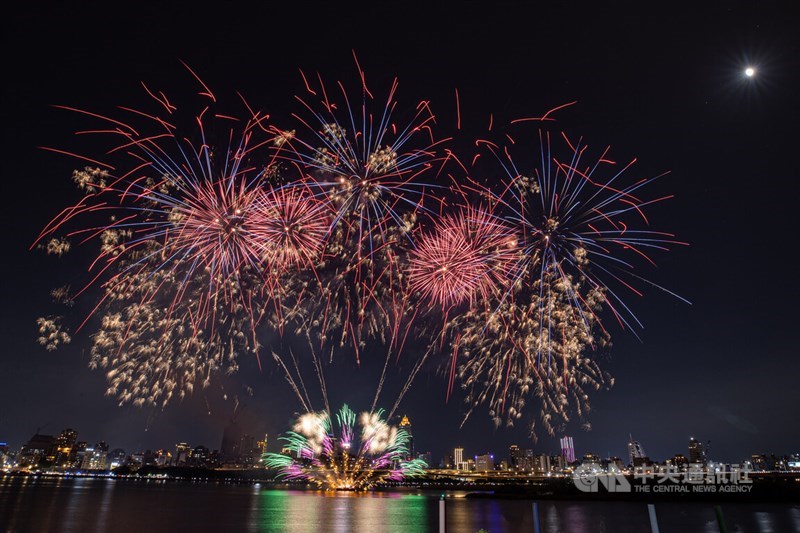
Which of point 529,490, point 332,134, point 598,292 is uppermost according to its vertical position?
point 332,134

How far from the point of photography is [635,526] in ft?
150

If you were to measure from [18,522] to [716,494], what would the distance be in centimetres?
10239

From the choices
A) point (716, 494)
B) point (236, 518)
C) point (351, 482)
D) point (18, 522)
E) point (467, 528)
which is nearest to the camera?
point (18, 522)

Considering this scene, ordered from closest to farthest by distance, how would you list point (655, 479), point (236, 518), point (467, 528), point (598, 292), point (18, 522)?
point (598, 292)
point (18, 522)
point (467, 528)
point (236, 518)
point (655, 479)

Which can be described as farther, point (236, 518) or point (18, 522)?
point (236, 518)

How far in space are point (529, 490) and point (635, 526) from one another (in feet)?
232

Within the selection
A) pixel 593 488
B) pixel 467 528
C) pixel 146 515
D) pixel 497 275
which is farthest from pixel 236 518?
pixel 593 488

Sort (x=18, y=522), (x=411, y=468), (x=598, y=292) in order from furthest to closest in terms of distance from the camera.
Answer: (x=411, y=468) < (x=18, y=522) < (x=598, y=292)

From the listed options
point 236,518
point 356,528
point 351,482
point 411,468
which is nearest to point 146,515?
point 236,518

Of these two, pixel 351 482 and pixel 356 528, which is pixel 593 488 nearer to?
pixel 351 482

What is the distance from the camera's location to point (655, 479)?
107 meters

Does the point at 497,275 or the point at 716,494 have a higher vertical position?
the point at 497,275

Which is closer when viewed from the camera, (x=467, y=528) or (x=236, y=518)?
(x=467, y=528)

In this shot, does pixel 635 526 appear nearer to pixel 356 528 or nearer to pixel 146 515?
pixel 356 528
